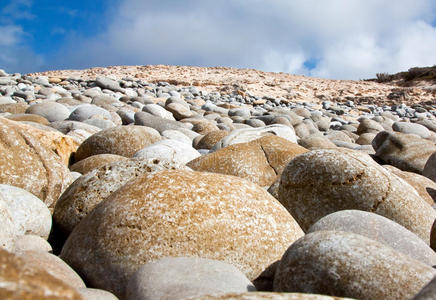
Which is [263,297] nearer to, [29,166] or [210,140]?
[29,166]

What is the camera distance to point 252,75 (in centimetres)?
3045

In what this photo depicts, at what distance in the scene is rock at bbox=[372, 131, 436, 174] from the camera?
24.3 feet

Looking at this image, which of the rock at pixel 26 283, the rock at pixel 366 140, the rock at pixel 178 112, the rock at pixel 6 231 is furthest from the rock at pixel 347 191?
the rock at pixel 178 112

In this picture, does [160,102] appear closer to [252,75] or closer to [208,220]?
[208,220]

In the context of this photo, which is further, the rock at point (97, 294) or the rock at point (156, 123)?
the rock at point (156, 123)

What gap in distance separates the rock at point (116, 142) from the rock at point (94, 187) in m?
2.63

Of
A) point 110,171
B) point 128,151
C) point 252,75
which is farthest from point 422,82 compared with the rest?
point 110,171

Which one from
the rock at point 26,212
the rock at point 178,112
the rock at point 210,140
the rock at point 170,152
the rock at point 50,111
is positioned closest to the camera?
the rock at point 26,212

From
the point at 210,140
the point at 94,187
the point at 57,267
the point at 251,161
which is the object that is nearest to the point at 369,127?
the point at 210,140

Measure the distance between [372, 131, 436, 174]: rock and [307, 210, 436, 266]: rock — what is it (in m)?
4.67

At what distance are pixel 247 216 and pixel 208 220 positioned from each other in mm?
274

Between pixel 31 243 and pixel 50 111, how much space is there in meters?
7.29

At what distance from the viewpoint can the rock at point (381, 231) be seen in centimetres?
287

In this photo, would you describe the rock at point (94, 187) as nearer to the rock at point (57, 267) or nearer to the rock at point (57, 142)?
the rock at point (57, 267)
